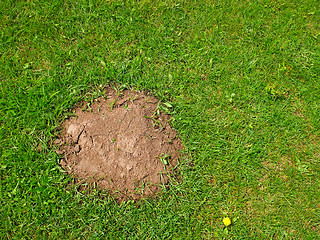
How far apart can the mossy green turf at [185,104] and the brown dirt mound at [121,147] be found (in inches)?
5.9

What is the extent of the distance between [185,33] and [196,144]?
1.70 metres

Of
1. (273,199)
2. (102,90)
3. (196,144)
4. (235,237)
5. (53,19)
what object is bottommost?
(235,237)

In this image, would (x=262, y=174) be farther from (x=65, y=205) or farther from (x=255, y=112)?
(x=65, y=205)

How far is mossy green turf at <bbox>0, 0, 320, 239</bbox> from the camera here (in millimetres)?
2645

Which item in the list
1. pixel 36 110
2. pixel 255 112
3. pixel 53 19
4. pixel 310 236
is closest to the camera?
pixel 310 236

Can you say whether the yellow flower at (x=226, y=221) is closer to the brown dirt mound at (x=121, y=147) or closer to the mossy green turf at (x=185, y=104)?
the mossy green turf at (x=185, y=104)

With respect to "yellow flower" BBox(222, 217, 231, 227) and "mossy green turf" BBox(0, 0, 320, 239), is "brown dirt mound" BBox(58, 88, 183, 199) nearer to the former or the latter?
"mossy green turf" BBox(0, 0, 320, 239)

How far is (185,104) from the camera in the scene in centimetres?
319

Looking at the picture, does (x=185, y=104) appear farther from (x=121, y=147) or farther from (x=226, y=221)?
(x=226, y=221)

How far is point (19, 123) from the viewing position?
2.88 metres

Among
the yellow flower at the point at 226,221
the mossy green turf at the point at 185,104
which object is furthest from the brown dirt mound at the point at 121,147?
the yellow flower at the point at 226,221

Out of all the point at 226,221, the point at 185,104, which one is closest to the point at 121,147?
the point at 185,104

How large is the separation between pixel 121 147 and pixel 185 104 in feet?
3.35

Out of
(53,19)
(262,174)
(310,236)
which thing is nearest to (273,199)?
(262,174)
